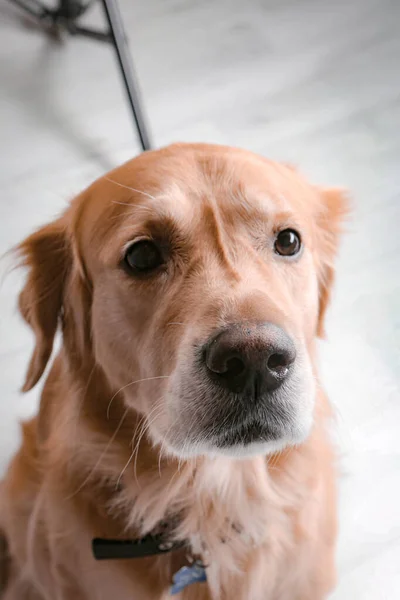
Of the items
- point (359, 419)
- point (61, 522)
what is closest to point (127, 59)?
point (359, 419)

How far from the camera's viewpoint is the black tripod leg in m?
2.23

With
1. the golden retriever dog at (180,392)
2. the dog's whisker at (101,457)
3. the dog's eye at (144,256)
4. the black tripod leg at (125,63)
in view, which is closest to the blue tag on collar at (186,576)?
the golden retriever dog at (180,392)

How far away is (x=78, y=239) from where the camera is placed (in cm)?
135

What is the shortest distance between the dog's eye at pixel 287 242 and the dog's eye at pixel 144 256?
22 centimetres

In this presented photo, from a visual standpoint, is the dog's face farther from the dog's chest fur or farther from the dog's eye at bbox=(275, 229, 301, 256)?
the dog's chest fur

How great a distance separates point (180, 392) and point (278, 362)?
17cm

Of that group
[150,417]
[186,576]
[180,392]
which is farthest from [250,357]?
[186,576]

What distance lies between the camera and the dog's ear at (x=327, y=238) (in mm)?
1473

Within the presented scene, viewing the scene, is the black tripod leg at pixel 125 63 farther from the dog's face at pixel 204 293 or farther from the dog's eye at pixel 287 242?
the dog's eye at pixel 287 242

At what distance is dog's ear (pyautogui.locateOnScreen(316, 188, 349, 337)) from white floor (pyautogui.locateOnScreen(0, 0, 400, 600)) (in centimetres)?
55

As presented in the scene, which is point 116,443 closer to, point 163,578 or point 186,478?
point 186,478

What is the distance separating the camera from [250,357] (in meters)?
0.96

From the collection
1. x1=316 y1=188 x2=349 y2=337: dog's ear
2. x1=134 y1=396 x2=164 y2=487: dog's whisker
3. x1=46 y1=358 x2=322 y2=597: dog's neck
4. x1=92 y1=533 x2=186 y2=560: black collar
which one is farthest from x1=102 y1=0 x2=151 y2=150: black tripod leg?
x1=92 y1=533 x2=186 y2=560: black collar

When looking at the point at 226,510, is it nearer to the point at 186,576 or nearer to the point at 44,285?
the point at 186,576
